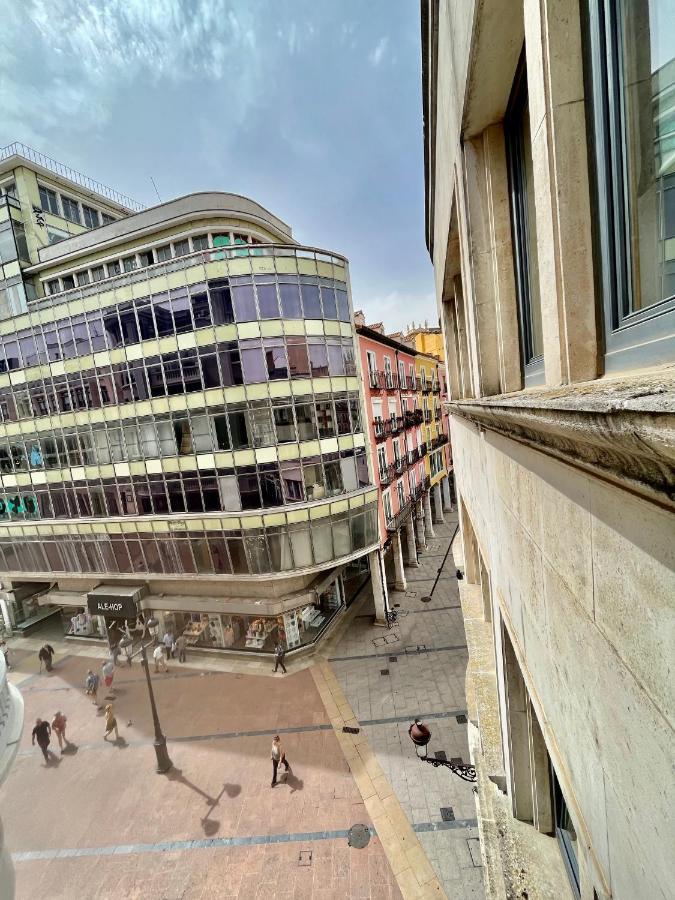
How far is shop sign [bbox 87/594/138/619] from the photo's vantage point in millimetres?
19016

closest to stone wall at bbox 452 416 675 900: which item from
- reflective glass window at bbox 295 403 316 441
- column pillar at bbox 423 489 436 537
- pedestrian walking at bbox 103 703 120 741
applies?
reflective glass window at bbox 295 403 316 441

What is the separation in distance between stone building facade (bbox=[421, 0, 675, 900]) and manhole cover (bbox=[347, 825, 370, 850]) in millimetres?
9026

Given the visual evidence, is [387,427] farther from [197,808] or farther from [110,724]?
[110,724]

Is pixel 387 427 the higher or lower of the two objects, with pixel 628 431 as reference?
lower

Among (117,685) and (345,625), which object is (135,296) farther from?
(345,625)

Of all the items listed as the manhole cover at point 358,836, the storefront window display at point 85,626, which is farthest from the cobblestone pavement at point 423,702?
the storefront window display at point 85,626

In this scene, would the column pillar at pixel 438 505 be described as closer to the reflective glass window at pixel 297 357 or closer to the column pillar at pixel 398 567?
the column pillar at pixel 398 567

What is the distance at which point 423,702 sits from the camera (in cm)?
1422

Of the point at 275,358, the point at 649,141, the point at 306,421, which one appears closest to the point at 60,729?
the point at 306,421

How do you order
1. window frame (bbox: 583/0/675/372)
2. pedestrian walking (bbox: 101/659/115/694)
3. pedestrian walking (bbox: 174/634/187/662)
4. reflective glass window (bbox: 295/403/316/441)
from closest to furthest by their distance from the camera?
1. window frame (bbox: 583/0/675/372)
2. reflective glass window (bbox: 295/403/316/441)
3. pedestrian walking (bbox: 101/659/115/694)
4. pedestrian walking (bbox: 174/634/187/662)

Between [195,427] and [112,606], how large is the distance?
10030mm

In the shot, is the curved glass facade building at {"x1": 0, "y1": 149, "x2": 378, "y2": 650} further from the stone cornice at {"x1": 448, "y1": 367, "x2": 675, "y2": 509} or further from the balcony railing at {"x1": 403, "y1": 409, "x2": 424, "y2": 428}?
the stone cornice at {"x1": 448, "y1": 367, "x2": 675, "y2": 509}

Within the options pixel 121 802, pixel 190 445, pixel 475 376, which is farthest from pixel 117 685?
pixel 475 376

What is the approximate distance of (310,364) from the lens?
56.7ft
